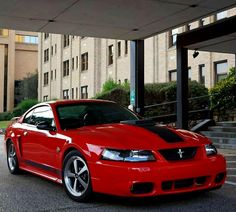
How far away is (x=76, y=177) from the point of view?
6.09 metres

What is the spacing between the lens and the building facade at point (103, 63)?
82.3ft

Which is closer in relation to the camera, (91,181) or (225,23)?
(91,181)

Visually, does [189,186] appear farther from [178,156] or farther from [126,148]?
[126,148]

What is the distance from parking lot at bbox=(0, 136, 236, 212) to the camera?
18.7ft

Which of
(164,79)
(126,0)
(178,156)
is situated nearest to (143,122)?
(178,156)

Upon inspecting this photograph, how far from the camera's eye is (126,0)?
35.2 feet

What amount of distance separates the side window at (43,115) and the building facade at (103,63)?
8469 millimetres

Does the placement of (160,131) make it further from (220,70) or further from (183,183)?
(220,70)

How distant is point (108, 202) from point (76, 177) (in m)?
0.54

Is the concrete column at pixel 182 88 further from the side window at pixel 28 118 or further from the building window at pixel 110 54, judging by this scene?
the building window at pixel 110 54

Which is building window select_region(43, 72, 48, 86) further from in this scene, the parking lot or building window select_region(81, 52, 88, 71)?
the parking lot

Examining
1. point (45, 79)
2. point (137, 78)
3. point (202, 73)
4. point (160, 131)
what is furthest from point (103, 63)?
point (160, 131)

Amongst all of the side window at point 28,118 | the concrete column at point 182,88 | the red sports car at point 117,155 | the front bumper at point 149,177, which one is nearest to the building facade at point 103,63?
the concrete column at point 182,88

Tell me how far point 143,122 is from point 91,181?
4.14 ft
